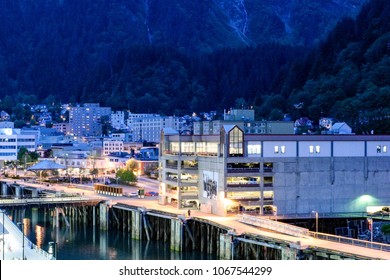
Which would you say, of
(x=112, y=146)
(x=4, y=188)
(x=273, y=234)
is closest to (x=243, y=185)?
(x=273, y=234)

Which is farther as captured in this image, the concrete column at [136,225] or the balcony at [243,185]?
the concrete column at [136,225]

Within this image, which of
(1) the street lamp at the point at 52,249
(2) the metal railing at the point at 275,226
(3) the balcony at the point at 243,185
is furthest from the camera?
(3) the balcony at the point at 243,185

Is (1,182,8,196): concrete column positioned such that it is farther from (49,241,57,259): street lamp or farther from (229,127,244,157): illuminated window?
(49,241,57,259): street lamp

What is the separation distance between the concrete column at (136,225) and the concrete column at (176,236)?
17.8ft

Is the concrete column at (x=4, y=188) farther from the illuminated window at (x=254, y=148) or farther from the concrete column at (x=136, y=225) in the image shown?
the illuminated window at (x=254, y=148)

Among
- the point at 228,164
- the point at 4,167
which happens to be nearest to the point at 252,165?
the point at 228,164

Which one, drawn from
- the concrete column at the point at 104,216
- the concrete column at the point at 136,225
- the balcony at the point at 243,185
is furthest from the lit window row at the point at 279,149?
the concrete column at the point at 104,216

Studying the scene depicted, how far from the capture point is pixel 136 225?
55500 mm

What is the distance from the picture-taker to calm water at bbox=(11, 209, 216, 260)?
47.5 metres

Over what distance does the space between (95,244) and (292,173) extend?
1513cm

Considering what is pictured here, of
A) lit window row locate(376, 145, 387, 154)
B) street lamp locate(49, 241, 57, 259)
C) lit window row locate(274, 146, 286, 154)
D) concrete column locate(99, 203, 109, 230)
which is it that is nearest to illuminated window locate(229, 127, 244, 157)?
lit window row locate(274, 146, 286, 154)

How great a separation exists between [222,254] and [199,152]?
16348 millimetres

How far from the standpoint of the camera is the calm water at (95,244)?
47.5 meters

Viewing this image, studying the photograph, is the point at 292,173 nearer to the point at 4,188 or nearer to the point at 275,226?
the point at 275,226
